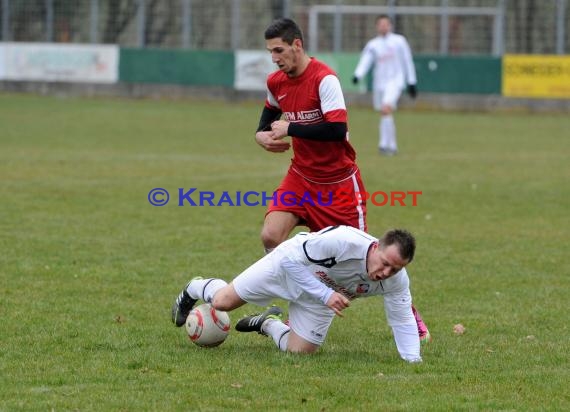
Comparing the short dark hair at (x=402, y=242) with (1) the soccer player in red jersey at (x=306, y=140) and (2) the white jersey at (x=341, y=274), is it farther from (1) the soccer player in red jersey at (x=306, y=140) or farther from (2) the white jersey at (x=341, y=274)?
(1) the soccer player in red jersey at (x=306, y=140)

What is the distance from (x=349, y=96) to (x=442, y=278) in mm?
25102

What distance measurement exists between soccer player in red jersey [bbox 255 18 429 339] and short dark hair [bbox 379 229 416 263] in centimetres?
156

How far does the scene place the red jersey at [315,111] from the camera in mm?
8227

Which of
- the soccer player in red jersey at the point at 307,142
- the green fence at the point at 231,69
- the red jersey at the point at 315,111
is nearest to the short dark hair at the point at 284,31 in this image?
the soccer player in red jersey at the point at 307,142

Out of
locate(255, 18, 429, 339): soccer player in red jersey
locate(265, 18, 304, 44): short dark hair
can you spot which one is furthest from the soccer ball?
locate(265, 18, 304, 44): short dark hair

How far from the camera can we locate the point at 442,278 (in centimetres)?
1045

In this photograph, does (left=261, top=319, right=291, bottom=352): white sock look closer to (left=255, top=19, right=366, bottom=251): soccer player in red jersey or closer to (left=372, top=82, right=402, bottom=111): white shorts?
(left=255, top=19, right=366, bottom=251): soccer player in red jersey

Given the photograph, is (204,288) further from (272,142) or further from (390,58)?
(390,58)

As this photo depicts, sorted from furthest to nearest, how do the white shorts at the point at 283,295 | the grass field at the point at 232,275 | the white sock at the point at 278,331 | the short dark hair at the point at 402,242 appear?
the white sock at the point at 278,331
the white shorts at the point at 283,295
the short dark hair at the point at 402,242
the grass field at the point at 232,275

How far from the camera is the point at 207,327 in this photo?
746 cm

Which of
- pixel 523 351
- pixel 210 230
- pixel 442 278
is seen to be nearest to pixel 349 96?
pixel 210 230

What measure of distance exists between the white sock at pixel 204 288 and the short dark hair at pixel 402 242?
139 centimetres

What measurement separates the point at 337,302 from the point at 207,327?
1.00 meters

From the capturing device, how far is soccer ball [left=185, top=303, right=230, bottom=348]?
746 centimetres
